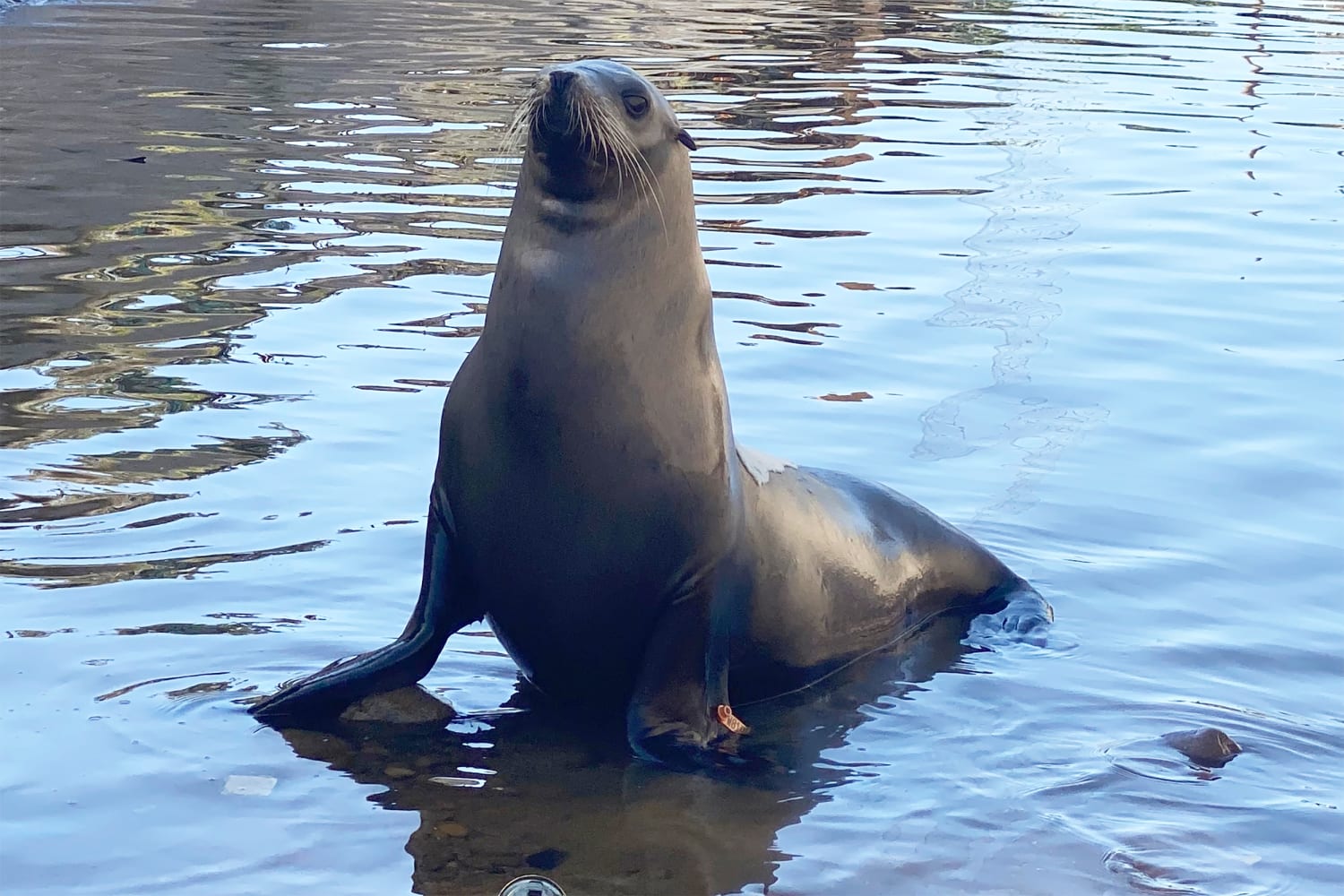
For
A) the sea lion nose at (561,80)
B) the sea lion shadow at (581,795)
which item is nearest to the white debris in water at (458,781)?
the sea lion shadow at (581,795)

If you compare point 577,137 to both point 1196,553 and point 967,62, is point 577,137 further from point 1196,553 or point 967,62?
point 967,62

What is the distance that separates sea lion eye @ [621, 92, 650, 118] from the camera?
4.55m

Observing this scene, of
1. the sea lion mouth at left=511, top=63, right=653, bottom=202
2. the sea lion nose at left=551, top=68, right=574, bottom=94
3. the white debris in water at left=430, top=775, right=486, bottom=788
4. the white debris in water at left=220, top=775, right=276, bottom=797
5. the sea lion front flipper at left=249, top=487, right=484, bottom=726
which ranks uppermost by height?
the sea lion nose at left=551, top=68, right=574, bottom=94

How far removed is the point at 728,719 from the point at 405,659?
82 centimetres

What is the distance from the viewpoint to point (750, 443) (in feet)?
23.6

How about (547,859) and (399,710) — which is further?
(399,710)

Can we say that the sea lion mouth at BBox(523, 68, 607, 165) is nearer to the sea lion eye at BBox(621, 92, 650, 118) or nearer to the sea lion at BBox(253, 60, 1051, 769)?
the sea lion at BBox(253, 60, 1051, 769)

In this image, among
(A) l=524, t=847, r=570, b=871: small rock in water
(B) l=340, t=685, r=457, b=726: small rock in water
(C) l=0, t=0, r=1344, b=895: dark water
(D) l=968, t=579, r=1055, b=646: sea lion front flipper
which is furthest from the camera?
(D) l=968, t=579, r=1055, b=646: sea lion front flipper

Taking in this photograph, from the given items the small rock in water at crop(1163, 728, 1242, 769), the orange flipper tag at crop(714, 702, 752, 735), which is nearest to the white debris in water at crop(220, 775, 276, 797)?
the orange flipper tag at crop(714, 702, 752, 735)

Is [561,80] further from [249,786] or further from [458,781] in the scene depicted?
[249,786]

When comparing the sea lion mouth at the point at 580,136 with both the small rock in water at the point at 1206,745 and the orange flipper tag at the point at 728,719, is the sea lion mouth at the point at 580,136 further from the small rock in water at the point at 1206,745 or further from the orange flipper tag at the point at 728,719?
the small rock in water at the point at 1206,745

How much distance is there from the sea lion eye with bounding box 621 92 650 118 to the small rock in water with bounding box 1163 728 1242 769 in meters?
2.09

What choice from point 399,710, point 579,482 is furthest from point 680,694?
point 399,710

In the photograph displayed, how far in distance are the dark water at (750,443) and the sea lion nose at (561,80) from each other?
158cm
